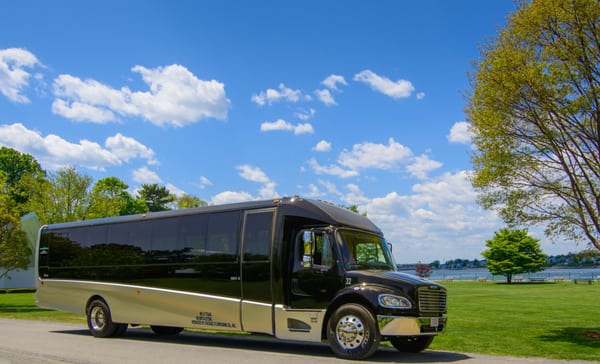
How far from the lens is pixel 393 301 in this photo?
10.7m

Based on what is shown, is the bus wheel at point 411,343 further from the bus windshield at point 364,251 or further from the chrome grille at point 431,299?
the bus windshield at point 364,251

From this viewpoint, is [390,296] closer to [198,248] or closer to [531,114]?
[198,248]

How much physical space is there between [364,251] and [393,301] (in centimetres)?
181

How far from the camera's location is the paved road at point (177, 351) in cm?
1064

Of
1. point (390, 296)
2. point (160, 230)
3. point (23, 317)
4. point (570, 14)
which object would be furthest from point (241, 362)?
point (23, 317)

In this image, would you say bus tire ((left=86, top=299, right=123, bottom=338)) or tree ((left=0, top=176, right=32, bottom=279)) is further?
tree ((left=0, top=176, right=32, bottom=279))

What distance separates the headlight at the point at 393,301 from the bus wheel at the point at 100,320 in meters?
8.84

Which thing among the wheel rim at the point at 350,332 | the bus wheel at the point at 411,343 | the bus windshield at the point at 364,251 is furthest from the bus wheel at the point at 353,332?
the bus wheel at the point at 411,343

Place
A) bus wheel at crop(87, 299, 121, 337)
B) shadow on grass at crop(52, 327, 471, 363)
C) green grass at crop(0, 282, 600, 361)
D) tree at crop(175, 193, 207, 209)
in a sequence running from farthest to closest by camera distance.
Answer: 1. tree at crop(175, 193, 207, 209)
2. bus wheel at crop(87, 299, 121, 337)
3. green grass at crop(0, 282, 600, 361)
4. shadow on grass at crop(52, 327, 471, 363)

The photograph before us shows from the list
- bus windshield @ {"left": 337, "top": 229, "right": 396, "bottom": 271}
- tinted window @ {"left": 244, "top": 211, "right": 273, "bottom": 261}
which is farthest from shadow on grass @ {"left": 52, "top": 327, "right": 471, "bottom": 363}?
tinted window @ {"left": 244, "top": 211, "right": 273, "bottom": 261}

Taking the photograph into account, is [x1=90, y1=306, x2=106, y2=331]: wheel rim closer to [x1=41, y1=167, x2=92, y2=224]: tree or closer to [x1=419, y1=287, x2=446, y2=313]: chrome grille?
[x1=419, y1=287, x2=446, y2=313]: chrome grille

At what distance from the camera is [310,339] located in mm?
11477

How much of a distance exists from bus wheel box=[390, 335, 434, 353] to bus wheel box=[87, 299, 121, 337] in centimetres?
838

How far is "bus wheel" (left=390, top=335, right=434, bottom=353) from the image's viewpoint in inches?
466
